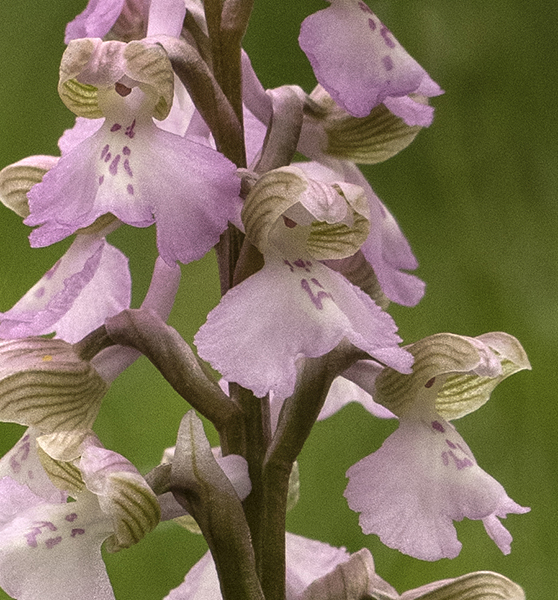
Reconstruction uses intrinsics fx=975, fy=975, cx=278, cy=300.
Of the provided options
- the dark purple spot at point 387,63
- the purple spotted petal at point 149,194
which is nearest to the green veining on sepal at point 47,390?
the purple spotted petal at point 149,194

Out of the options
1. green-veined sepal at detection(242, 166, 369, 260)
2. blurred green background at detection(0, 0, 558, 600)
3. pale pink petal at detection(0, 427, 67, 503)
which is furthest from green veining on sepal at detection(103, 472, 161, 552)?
blurred green background at detection(0, 0, 558, 600)

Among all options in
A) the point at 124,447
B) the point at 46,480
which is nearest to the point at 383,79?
the point at 46,480

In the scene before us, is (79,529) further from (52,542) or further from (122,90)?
(122,90)

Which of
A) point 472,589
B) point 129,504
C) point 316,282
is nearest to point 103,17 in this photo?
point 316,282

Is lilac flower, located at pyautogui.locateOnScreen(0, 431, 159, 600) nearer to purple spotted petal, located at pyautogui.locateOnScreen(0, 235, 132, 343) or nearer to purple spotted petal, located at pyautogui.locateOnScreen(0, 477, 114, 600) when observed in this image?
purple spotted petal, located at pyautogui.locateOnScreen(0, 477, 114, 600)

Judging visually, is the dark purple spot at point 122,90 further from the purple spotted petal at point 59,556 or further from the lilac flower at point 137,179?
the purple spotted petal at point 59,556
